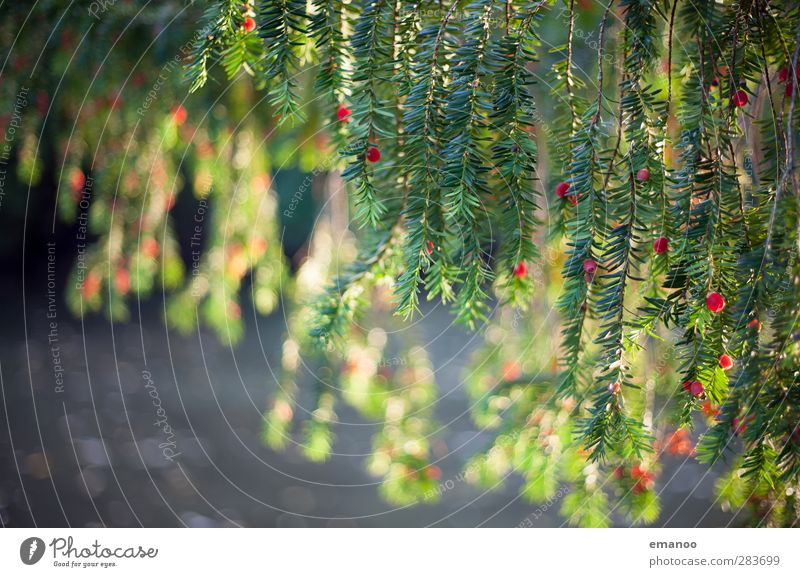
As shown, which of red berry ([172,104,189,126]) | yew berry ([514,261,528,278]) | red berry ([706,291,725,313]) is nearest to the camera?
red berry ([706,291,725,313])

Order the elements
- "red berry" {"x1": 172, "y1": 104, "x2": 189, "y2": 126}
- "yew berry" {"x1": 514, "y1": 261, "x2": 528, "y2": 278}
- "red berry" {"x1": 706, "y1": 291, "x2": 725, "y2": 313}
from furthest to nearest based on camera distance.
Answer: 1. "red berry" {"x1": 172, "y1": 104, "x2": 189, "y2": 126}
2. "yew berry" {"x1": 514, "y1": 261, "x2": 528, "y2": 278}
3. "red berry" {"x1": 706, "y1": 291, "x2": 725, "y2": 313}

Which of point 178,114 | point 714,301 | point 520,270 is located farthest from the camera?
point 178,114

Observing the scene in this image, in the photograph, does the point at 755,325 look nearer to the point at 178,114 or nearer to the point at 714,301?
the point at 714,301

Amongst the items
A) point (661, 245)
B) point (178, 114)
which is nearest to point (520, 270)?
point (661, 245)

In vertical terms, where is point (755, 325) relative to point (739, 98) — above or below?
below

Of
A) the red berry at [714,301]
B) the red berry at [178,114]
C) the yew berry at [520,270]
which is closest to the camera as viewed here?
the red berry at [714,301]

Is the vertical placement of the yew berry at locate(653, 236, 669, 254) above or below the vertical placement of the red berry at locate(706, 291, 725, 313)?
above

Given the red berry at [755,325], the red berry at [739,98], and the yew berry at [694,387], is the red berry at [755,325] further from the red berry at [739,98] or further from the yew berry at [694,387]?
the red berry at [739,98]

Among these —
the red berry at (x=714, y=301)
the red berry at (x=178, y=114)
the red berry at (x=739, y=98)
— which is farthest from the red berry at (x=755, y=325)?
the red berry at (x=178, y=114)

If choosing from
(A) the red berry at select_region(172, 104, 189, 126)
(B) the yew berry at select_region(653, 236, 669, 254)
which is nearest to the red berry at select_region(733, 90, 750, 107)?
(B) the yew berry at select_region(653, 236, 669, 254)

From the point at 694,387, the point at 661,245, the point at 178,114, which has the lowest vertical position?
the point at 694,387

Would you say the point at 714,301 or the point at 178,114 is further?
the point at 178,114

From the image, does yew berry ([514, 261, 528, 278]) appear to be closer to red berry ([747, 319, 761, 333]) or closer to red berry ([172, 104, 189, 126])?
red berry ([747, 319, 761, 333])

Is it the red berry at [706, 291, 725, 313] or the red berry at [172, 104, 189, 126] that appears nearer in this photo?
the red berry at [706, 291, 725, 313]
